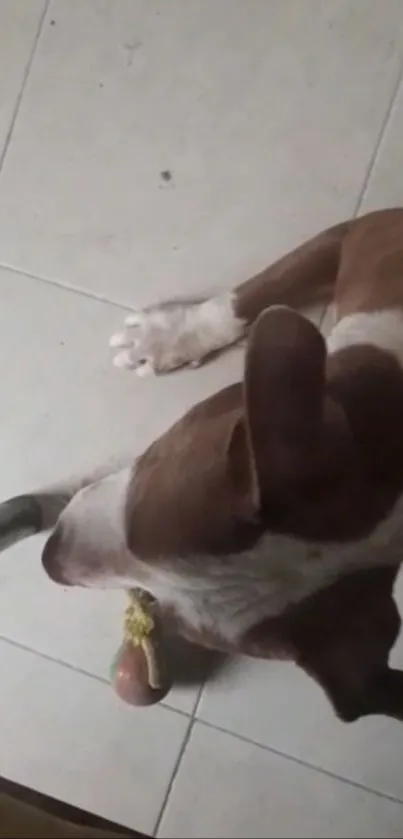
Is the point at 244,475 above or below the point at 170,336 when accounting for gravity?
above

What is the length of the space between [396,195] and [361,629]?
2.75 feet

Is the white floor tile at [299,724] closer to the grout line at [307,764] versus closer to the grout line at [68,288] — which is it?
the grout line at [307,764]

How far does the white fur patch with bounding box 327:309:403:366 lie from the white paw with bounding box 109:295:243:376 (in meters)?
0.35

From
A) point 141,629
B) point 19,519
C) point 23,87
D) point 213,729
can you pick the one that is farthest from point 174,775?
point 23,87

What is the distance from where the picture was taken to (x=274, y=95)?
67.0 inches

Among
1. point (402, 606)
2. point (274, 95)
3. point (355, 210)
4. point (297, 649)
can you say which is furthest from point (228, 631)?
point (274, 95)

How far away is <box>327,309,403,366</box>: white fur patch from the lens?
1199 mm

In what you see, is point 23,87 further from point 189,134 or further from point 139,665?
point 139,665

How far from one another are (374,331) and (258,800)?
39.0 inches

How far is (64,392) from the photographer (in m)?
1.75

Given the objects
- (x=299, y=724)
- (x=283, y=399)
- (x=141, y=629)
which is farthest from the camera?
(x=299, y=724)

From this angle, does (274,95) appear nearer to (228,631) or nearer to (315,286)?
(315,286)

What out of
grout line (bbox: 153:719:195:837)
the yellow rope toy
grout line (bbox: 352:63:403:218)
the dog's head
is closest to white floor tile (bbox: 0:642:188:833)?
grout line (bbox: 153:719:195:837)

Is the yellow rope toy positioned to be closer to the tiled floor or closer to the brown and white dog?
the tiled floor
